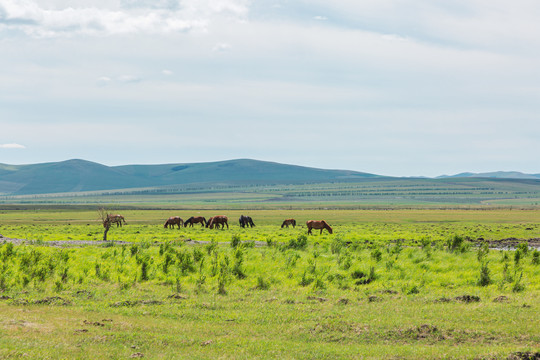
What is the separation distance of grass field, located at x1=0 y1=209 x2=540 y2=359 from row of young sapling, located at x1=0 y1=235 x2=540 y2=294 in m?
0.08

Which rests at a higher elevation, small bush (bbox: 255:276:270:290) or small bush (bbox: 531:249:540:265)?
small bush (bbox: 531:249:540:265)

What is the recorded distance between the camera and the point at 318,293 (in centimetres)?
1945

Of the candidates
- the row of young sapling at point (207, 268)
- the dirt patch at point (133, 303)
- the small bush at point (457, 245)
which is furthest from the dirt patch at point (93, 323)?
the small bush at point (457, 245)

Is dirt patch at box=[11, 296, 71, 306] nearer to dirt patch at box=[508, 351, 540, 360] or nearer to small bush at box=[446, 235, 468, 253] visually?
dirt patch at box=[508, 351, 540, 360]

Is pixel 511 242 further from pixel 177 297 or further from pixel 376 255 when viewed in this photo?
pixel 177 297

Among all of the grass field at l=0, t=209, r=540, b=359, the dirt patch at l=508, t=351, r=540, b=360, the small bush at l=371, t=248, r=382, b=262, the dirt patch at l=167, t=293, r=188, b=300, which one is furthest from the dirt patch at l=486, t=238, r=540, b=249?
the dirt patch at l=508, t=351, r=540, b=360

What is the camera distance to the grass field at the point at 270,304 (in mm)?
12258

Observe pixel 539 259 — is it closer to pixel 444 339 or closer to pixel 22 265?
pixel 444 339

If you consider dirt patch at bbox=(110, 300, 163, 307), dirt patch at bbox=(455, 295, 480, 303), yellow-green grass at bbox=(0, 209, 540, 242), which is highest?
dirt patch at bbox=(455, 295, 480, 303)

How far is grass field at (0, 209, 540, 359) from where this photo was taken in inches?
483

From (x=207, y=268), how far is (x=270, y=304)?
6.64 m

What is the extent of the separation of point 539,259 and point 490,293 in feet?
23.3

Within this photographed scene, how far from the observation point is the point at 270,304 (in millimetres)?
17531

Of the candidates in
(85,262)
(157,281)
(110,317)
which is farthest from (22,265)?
(110,317)
